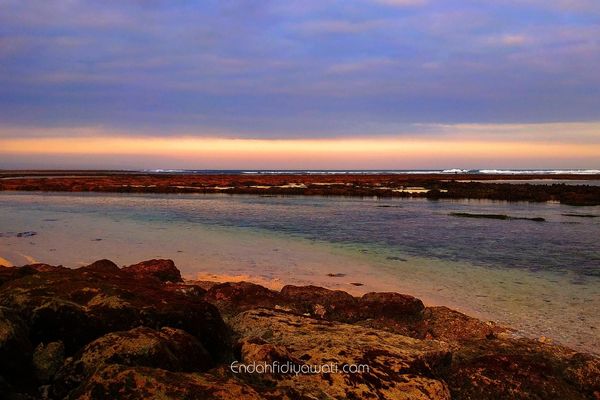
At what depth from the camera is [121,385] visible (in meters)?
4.02

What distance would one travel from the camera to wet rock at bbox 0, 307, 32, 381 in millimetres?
4871

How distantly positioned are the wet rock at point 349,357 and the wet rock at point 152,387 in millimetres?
580

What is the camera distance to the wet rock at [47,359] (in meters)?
5.28

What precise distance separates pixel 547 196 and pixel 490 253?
31810 mm

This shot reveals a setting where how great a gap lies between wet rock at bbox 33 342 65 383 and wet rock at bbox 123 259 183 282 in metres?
6.15

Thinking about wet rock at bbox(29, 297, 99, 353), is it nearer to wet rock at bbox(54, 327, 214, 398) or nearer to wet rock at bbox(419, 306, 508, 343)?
wet rock at bbox(54, 327, 214, 398)

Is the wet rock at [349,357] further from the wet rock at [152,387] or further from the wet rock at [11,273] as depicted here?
the wet rock at [11,273]

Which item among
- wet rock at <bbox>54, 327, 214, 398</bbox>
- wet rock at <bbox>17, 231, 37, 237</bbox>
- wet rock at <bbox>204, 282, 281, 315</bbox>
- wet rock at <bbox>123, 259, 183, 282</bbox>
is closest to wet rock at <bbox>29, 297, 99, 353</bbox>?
wet rock at <bbox>54, 327, 214, 398</bbox>

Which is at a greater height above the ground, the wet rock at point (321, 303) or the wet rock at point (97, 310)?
the wet rock at point (97, 310)

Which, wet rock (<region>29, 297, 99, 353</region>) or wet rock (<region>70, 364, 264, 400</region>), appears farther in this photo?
wet rock (<region>29, 297, 99, 353</region>)

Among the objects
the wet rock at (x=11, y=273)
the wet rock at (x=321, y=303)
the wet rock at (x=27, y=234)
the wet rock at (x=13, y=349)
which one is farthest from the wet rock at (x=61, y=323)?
the wet rock at (x=27, y=234)

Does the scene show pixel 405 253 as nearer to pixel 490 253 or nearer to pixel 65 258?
pixel 490 253

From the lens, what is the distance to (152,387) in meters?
4.03

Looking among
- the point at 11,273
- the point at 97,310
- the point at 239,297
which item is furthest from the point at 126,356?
the point at 11,273
